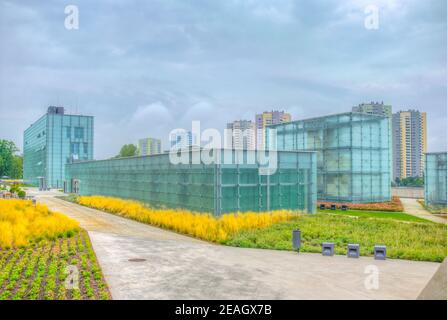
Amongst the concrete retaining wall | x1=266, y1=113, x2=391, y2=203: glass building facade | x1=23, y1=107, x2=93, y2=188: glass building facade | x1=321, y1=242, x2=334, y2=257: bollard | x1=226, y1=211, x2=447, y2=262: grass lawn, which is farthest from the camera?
x1=23, y1=107, x2=93, y2=188: glass building facade

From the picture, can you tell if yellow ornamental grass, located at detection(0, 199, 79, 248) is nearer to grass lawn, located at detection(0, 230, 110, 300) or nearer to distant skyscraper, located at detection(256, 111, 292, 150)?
grass lawn, located at detection(0, 230, 110, 300)

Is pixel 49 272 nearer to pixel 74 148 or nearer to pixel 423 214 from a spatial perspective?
pixel 423 214

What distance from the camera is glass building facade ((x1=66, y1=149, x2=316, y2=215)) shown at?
2417cm

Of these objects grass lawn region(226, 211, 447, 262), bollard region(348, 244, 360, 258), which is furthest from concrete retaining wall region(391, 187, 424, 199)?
bollard region(348, 244, 360, 258)

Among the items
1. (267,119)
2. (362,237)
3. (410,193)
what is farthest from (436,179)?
(267,119)

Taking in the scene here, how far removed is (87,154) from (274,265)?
112407 mm

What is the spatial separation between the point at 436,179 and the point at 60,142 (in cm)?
10464

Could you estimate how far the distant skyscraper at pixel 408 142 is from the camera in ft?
445

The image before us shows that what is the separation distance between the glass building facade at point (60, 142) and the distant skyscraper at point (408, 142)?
350ft

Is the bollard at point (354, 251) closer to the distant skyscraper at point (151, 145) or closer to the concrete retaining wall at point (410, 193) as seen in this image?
the concrete retaining wall at point (410, 193)

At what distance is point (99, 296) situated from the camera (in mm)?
10578

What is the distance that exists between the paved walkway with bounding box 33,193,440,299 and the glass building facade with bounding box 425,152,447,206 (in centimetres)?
2810

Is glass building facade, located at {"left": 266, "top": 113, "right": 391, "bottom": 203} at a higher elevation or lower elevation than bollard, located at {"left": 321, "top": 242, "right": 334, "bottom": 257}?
higher
